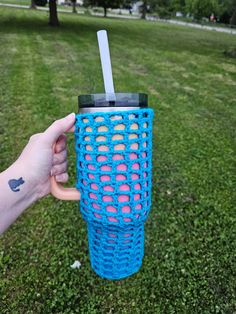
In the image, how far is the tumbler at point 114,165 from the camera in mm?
1078

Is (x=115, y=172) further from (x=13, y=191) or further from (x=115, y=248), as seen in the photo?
(x=13, y=191)

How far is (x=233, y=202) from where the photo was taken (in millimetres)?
2867

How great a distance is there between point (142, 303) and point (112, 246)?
Answer: 881 millimetres

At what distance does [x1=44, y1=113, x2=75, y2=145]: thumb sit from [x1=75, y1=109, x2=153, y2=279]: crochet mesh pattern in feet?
0.19

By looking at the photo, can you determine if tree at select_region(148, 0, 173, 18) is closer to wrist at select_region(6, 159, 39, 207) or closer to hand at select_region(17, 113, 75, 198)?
hand at select_region(17, 113, 75, 198)

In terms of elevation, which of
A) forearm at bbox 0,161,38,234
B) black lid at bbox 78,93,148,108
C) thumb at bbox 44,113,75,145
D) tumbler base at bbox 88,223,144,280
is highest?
black lid at bbox 78,93,148,108

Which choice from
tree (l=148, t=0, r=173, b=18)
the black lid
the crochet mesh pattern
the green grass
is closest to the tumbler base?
the crochet mesh pattern

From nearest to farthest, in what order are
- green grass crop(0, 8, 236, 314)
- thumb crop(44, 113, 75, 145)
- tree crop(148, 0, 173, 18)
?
1. thumb crop(44, 113, 75, 145)
2. green grass crop(0, 8, 236, 314)
3. tree crop(148, 0, 173, 18)

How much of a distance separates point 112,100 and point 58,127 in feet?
0.92

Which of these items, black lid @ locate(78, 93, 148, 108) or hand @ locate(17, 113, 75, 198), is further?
hand @ locate(17, 113, 75, 198)

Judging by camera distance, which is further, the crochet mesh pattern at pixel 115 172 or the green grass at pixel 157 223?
the green grass at pixel 157 223

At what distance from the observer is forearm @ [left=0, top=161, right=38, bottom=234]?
1.26 m

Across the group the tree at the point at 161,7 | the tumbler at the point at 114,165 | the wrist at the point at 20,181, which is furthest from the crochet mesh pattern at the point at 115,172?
the tree at the point at 161,7

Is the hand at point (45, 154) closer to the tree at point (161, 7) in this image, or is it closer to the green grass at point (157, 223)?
the green grass at point (157, 223)
